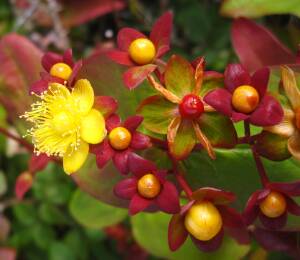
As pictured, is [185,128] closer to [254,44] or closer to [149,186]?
[149,186]

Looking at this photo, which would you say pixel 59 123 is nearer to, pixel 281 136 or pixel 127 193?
pixel 127 193

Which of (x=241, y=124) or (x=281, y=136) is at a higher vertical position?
(x=281, y=136)

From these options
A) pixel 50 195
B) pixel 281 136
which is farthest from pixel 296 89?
pixel 50 195

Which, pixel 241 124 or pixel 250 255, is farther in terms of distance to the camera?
pixel 250 255

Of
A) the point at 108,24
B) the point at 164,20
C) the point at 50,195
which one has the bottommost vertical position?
the point at 50,195

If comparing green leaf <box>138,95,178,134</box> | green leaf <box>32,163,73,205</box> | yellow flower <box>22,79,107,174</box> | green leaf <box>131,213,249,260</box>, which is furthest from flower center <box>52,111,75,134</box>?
green leaf <box>32,163,73,205</box>

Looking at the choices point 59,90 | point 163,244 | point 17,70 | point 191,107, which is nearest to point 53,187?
point 17,70

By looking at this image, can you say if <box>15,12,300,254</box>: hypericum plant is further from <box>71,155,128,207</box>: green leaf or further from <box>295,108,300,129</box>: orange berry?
<box>71,155,128,207</box>: green leaf
